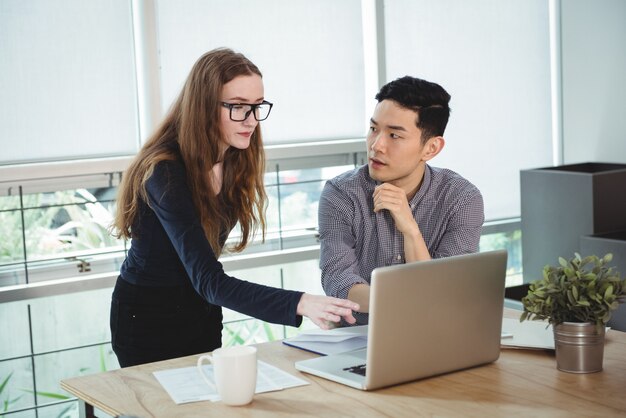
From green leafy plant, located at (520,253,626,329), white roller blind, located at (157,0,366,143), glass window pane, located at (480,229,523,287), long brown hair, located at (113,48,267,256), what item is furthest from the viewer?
glass window pane, located at (480,229,523,287)

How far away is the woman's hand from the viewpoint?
1839 millimetres

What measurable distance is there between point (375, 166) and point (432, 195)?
0.66 feet

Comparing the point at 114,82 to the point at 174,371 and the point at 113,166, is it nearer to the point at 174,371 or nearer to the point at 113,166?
the point at 113,166

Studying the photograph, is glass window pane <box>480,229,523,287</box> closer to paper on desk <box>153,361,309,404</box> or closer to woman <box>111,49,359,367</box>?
woman <box>111,49,359,367</box>

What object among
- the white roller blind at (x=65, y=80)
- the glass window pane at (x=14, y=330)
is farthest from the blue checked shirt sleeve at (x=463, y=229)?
the glass window pane at (x=14, y=330)

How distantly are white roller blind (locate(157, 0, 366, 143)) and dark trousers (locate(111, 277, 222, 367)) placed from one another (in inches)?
47.4

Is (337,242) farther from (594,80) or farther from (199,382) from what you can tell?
(594,80)

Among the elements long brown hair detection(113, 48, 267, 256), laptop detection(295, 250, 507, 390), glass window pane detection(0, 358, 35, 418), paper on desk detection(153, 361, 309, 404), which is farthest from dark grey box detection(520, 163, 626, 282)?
paper on desk detection(153, 361, 309, 404)

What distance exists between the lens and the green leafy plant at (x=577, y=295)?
1.79 meters

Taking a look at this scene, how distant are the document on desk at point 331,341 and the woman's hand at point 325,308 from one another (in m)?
0.10

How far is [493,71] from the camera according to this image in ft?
14.2

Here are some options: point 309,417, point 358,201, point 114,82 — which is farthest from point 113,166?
point 309,417

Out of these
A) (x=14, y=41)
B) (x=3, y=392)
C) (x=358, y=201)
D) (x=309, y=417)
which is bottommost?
(x=3, y=392)

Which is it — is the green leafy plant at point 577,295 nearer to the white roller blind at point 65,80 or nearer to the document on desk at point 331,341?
the document on desk at point 331,341
